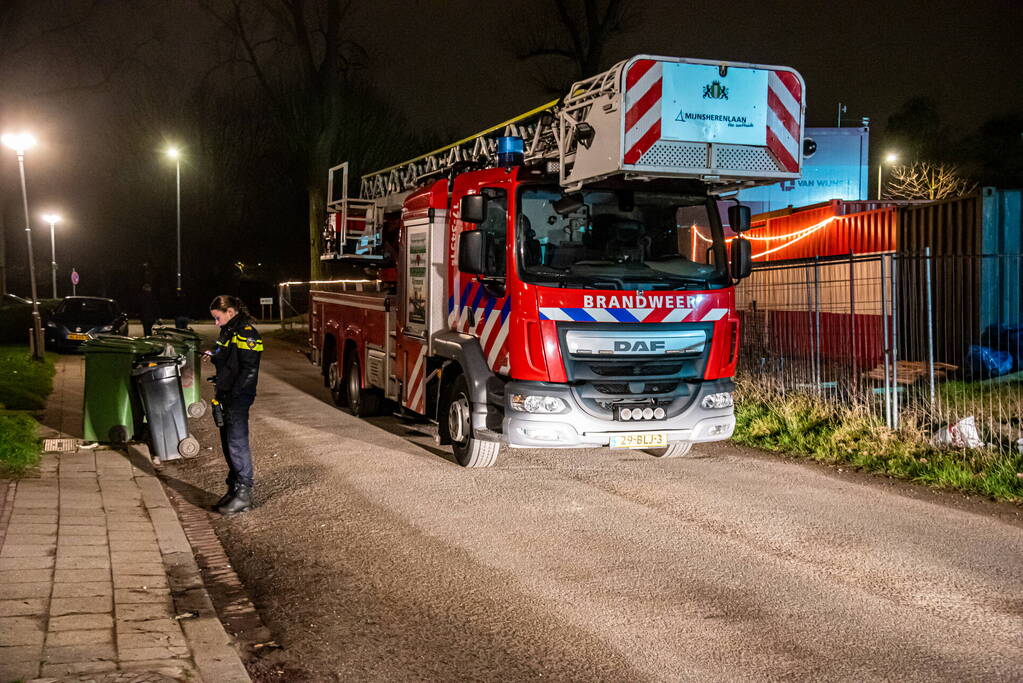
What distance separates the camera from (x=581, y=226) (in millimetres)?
8188

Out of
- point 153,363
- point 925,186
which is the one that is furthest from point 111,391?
point 925,186

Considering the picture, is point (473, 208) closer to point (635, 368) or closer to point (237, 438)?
point (635, 368)

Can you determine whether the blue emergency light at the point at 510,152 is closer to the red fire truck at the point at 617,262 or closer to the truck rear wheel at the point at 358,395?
the red fire truck at the point at 617,262

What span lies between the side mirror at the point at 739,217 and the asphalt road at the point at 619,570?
231 cm

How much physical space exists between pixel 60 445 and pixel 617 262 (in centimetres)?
617

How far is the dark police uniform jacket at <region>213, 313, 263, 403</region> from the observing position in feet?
24.0

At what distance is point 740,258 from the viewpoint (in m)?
8.48

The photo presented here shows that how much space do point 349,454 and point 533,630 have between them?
5185 mm

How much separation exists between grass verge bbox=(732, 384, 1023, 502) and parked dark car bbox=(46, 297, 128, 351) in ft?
53.3

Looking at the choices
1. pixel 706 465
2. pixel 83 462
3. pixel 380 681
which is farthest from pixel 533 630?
pixel 83 462

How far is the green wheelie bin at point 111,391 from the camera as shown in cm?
946

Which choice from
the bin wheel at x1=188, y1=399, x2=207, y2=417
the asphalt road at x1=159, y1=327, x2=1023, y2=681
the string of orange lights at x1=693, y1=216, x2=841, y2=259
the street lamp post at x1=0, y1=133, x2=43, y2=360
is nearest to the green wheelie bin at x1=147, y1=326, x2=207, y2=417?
the bin wheel at x1=188, y1=399, x2=207, y2=417

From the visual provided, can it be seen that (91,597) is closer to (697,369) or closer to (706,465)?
(697,369)

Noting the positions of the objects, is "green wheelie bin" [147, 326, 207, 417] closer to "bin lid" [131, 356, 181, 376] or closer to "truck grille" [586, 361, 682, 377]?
"bin lid" [131, 356, 181, 376]
